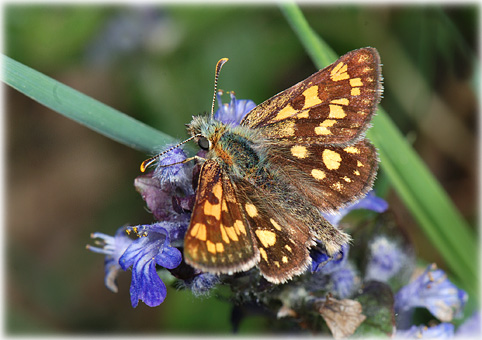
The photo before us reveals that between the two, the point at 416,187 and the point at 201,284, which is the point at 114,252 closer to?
the point at 201,284

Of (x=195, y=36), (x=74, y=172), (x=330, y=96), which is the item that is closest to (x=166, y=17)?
(x=195, y=36)

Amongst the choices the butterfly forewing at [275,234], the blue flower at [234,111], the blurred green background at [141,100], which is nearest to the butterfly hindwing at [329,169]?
the butterfly forewing at [275,234]

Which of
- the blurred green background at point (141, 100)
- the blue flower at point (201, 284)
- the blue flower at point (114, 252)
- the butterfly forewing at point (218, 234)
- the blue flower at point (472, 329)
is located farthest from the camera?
the blurred green background at point (141, 100)

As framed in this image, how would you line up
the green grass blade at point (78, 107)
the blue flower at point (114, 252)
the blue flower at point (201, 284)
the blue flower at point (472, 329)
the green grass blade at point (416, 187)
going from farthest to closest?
the blue flower at point (472, 329) < the green grass blade at point (416, 187) < the blue flower at point (114, 252) < the green grass blade at point (78, 107) < the blue flower at point (201, 284)

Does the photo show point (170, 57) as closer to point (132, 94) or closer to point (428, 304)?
point (132, 94)

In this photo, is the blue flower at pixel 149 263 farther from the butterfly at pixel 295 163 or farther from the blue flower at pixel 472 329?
the blue flower at pixel 472 329

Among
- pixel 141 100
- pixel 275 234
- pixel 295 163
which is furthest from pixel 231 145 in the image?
pixel 141 100
